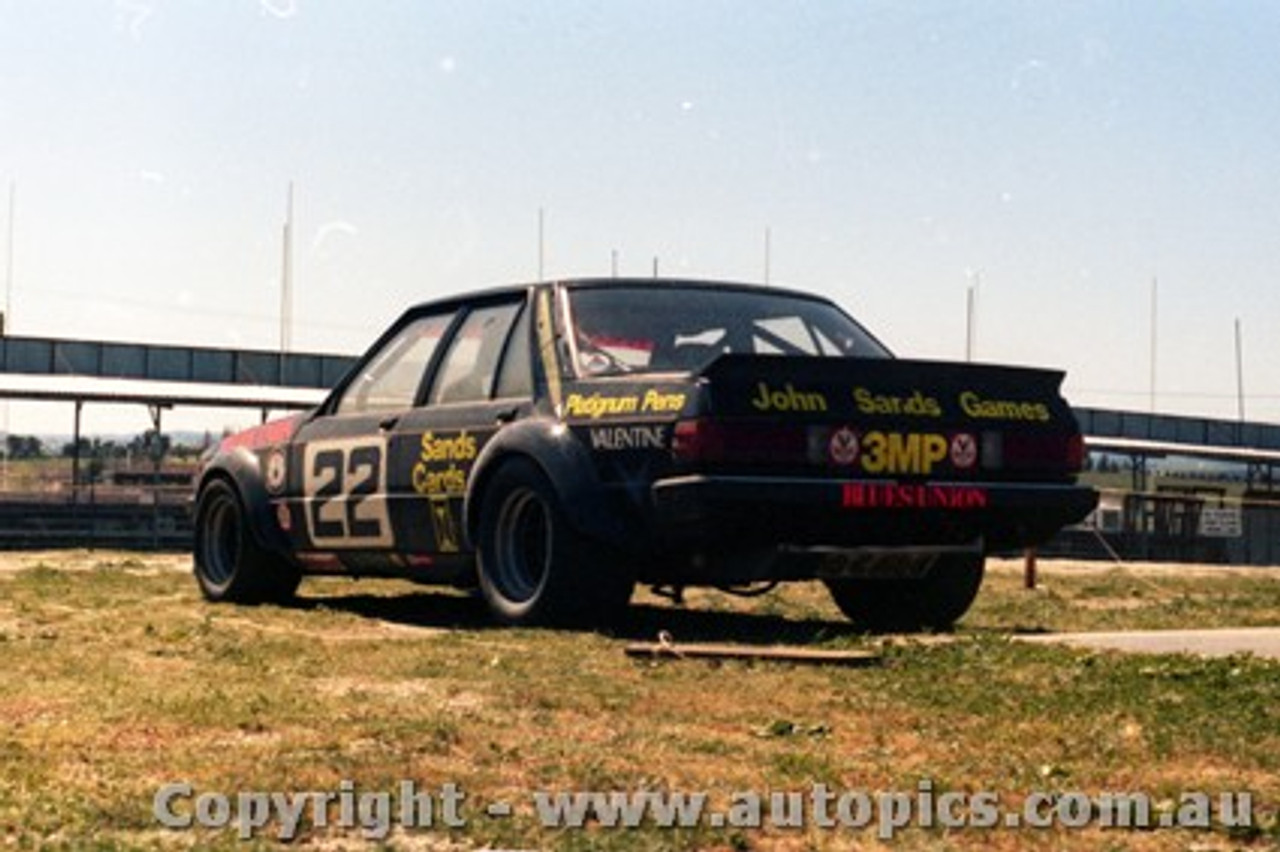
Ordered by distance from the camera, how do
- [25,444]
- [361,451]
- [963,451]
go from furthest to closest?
[25,444] < [361,451] < [963,451]

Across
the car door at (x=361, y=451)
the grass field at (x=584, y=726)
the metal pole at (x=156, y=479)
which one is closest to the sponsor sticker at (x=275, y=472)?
the car door at (x=361, y=451)

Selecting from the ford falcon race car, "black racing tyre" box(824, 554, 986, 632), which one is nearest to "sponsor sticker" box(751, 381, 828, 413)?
the ford falcon race car

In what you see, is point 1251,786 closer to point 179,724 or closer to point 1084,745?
point 1084,745

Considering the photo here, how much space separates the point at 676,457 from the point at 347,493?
2.91m

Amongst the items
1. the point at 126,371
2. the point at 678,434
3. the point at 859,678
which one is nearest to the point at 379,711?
the point at 859,678

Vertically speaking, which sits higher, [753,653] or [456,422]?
Result: [456,422]

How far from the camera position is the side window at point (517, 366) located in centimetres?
911

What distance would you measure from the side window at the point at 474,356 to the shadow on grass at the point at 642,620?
120 cm

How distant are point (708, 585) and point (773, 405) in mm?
1031

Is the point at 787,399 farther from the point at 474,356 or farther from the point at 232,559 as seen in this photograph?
the point at 232,559

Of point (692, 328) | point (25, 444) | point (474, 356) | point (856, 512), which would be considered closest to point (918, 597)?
point (856, 512)

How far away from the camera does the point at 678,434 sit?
7.97m

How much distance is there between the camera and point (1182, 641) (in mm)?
8367

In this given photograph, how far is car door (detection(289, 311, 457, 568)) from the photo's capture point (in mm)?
10023
